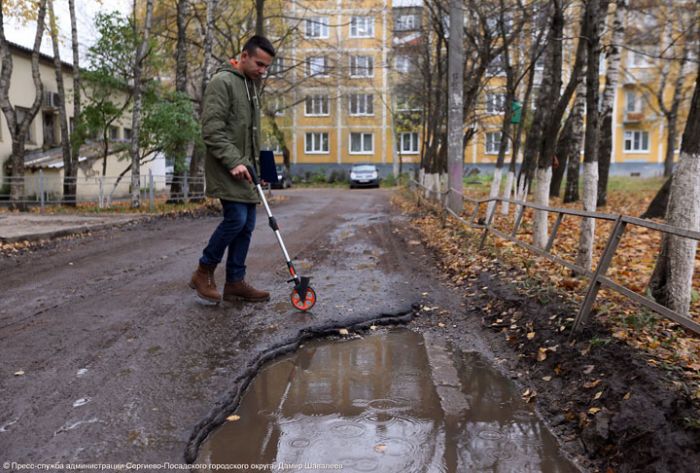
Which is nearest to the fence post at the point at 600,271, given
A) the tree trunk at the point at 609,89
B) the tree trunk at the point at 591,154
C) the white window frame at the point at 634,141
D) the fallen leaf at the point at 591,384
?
the fallen leaf at the point at 591,384

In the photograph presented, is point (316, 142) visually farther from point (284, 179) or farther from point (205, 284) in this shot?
point (205, 284)

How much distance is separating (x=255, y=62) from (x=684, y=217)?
3.72 m

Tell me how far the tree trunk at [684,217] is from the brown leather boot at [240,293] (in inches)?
137

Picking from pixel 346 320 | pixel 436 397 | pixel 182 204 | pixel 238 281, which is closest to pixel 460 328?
pixel 346 320

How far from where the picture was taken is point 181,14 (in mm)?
18891

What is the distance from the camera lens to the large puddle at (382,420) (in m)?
2.71

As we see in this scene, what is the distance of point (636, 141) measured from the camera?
166 feet

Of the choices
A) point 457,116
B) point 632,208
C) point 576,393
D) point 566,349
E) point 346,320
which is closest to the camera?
point 576,393

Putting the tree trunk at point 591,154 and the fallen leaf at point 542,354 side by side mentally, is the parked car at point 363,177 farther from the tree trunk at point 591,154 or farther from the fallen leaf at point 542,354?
the fallen leaf at point 542,354

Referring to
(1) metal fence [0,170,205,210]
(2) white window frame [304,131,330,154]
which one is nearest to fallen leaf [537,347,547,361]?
(1) metal fence [0,170,205,210]

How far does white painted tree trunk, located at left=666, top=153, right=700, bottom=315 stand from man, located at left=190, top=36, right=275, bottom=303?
3.42 metres

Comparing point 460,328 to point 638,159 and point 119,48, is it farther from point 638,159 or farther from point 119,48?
point 638,159

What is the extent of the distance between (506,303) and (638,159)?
5130 cm

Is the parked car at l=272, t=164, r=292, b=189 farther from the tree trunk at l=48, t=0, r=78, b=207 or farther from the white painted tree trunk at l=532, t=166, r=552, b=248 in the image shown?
the white painted tree trunk at l=532, t=166, r=552, b=248
